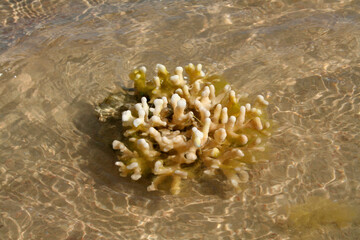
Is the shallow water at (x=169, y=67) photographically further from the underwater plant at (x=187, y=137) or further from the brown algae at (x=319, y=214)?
the underwater plant at (x=187, y=137)

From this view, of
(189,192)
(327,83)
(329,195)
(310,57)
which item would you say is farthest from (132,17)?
(329,195)

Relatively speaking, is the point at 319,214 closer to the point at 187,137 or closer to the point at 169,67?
the point at 187,137

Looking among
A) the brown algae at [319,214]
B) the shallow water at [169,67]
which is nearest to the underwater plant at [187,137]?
the shallow water at [169,67]

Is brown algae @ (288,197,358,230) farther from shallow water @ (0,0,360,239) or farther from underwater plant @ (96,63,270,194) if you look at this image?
underwater plant @ (96,63,270,194)

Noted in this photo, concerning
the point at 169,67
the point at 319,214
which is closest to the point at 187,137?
the point at 319,214

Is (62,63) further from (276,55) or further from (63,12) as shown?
(276,55)

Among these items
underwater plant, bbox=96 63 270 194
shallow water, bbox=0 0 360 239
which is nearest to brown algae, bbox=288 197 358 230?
shallow water, bbox=0 0 360 239

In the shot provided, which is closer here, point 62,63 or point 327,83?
point 327,83
